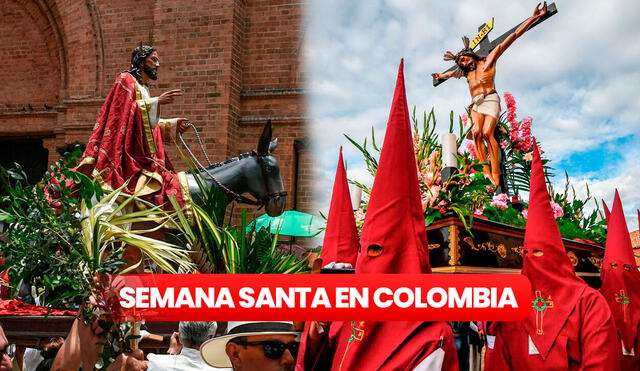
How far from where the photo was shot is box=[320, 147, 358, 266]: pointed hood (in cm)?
415

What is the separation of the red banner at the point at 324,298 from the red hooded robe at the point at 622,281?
2749 millimetres

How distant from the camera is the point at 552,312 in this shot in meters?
3.33

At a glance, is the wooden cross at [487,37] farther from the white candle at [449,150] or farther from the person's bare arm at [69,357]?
the person's bare arm at [69,357]

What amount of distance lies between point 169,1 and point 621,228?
840 centimetres

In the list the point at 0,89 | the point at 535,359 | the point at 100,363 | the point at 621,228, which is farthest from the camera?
the point at 0,89

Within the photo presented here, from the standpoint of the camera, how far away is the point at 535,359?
3367 millimetres

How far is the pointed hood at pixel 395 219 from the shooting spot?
2383 millimetres

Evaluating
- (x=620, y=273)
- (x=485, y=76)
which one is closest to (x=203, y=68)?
(x=485, y=76)

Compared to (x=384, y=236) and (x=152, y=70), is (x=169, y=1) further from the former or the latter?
(x=384, y=236)

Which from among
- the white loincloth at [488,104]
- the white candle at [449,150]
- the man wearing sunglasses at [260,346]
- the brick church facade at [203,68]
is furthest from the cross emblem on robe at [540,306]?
the brick church facade at [203,68]

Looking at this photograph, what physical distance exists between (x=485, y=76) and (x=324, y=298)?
14.2 feet

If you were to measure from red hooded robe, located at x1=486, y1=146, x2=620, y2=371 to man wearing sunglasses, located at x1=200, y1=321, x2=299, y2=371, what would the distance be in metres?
1.52

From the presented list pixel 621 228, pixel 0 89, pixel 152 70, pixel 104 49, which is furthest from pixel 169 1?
pixel 621 228

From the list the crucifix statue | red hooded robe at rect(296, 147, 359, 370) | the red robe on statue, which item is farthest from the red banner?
the crucifix statue
